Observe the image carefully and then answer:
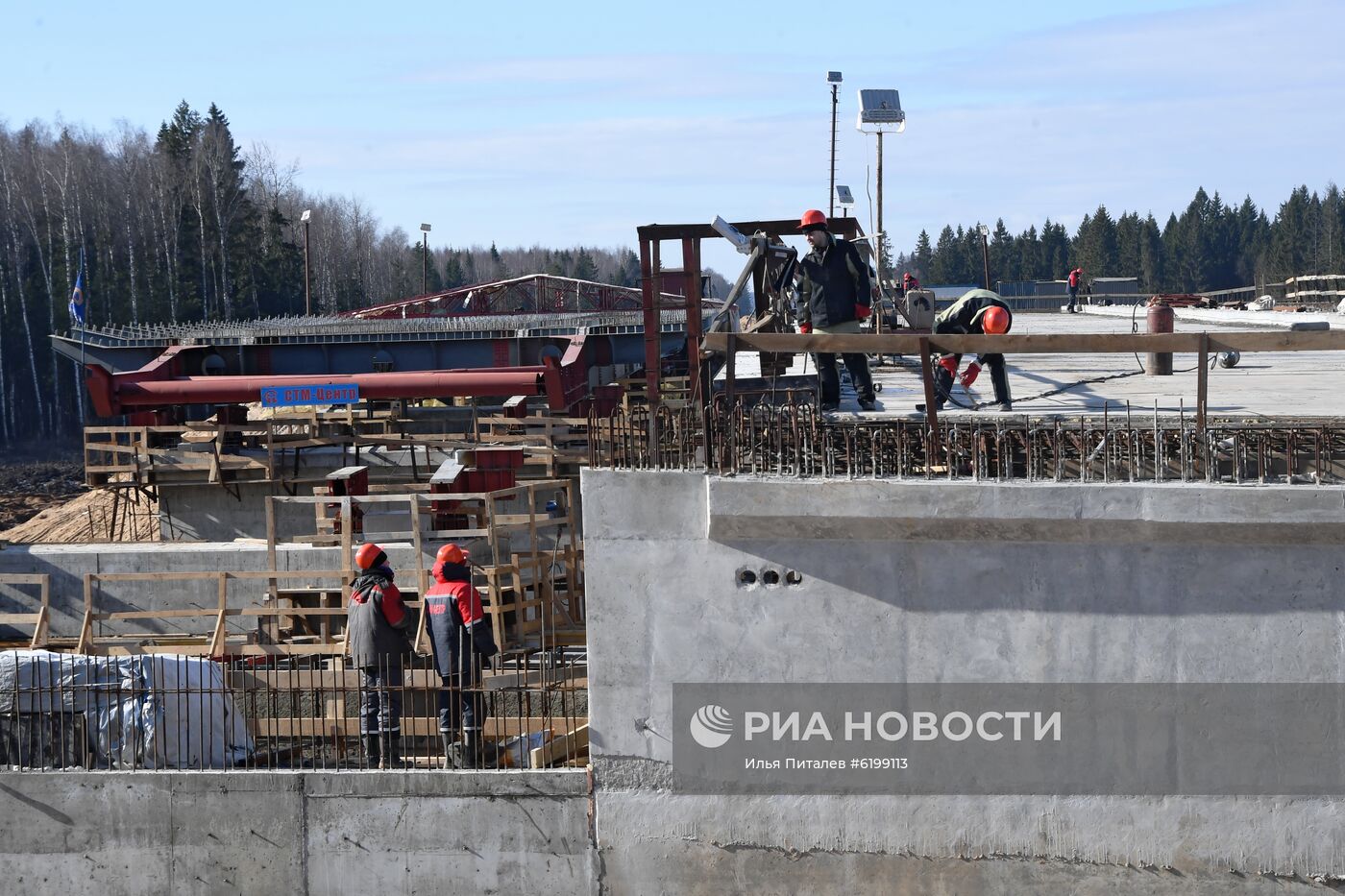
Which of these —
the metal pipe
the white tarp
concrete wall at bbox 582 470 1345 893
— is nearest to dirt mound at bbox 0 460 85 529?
the metal pipe

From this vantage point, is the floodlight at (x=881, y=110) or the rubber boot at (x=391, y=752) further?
the floodlight at (x=881, y=110)

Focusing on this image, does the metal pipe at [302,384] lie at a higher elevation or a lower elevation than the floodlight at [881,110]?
lower

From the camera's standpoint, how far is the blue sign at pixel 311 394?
24.1m

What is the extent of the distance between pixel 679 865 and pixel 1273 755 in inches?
155

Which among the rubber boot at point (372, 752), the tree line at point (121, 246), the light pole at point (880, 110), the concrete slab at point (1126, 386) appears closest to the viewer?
the rubber boot at point (372, 752)

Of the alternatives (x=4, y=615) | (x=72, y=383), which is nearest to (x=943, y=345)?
(x=4, y=615)

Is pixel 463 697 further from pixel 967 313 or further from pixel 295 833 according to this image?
pixel 967 313

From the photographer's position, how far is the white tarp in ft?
33.3

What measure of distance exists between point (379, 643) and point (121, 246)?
68.8m

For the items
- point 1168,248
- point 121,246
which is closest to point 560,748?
point 121,246

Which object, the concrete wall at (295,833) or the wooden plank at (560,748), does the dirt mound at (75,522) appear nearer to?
the concrete wall at (295,833)

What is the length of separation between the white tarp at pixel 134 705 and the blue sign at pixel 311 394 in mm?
13793

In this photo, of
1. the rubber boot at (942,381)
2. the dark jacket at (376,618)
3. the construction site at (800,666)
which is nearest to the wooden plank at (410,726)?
the construction site at (800,666)

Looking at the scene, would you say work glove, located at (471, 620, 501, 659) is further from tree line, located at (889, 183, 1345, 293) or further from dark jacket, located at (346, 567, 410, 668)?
tree line, located at (889, 183, 1345, 293)
